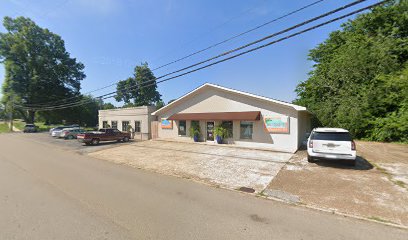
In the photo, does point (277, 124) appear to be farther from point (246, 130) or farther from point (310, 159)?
point (310, 159)

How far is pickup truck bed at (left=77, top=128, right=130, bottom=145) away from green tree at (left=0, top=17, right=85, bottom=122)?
33996mm

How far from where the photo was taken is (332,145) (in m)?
7.95

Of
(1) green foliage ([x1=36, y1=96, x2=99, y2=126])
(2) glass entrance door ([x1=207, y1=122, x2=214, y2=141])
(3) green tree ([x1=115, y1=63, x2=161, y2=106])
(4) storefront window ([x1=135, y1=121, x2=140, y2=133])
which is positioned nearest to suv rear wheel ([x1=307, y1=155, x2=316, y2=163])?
(2) glass entrance door ([x1=207, y1=122, x2=214, y2=141])

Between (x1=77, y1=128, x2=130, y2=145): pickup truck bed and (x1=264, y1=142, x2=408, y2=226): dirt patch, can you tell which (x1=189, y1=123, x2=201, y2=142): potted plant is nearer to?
(x1=77, y1=128, x2=130, y2=145): pickup truck bed

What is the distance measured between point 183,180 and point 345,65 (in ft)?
73.3

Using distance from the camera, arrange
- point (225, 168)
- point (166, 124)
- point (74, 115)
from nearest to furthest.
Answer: point (225, 168)
point (166, 124)
point (74, 115)

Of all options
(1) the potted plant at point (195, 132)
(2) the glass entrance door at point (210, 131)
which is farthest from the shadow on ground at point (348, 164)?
(1) the potted plant at point (195, 132)

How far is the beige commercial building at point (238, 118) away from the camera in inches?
501

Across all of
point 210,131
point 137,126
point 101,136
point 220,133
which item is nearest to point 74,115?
point 137,126

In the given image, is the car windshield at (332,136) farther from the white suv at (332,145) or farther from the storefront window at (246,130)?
the storefront window at (246,130)

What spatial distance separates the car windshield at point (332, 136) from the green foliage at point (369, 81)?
11439 millimetres

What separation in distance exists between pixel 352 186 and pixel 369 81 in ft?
59.9

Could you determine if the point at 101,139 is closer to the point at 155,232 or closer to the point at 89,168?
the point at 89,168

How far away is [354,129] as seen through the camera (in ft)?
57.5
